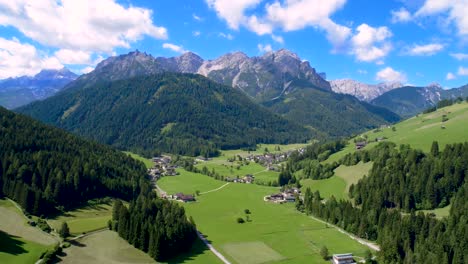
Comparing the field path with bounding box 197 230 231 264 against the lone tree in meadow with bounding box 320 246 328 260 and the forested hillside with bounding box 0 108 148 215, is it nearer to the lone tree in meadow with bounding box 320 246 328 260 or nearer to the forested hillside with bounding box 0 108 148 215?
the lone tree in meadow with bounding box 320 246 328 260

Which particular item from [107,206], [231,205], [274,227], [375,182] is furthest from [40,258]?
[375,182]

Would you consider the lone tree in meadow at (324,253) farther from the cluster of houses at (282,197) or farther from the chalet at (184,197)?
the chalet at (184,197)

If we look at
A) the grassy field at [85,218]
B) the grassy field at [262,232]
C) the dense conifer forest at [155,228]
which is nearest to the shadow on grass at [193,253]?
the dense conifer forest at [155,228]

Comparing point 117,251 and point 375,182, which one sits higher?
point 375,182

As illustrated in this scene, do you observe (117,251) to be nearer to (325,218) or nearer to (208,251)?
(208,251)

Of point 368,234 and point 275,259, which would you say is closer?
point 275,259

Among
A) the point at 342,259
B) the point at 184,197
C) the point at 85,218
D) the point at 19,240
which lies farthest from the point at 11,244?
the point at 184,197

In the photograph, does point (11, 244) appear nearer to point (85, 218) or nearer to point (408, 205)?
point (85, 218)
